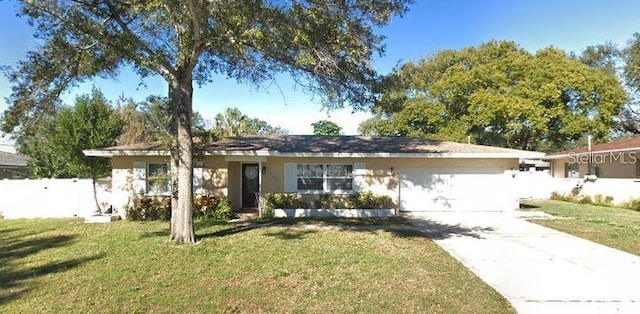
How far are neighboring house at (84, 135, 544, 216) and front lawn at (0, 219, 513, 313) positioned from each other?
458cm

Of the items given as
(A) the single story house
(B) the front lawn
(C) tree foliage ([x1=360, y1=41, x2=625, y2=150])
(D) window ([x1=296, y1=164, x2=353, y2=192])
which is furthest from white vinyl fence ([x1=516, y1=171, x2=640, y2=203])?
(B) the front lawn

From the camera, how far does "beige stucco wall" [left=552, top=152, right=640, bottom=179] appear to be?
65.6ft

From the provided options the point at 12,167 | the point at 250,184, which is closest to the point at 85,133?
the point at 250,184

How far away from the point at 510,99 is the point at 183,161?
83.4 ft

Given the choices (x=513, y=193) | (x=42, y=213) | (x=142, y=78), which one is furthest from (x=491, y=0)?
(x=42, y=213)

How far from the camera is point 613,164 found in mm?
21391

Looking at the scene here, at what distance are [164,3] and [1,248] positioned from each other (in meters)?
7.15

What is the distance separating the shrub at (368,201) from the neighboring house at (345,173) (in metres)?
0.39

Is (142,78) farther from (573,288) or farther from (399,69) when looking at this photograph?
(573,288)

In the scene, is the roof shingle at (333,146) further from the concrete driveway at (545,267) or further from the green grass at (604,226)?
the concrete driveway at (545,267)

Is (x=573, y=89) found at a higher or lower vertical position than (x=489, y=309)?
higher

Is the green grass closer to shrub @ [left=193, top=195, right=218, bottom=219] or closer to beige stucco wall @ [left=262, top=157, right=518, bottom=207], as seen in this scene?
beige stucco wall @ [left=262, top=157, right=518, bottom=207]

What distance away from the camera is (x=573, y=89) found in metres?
27.7

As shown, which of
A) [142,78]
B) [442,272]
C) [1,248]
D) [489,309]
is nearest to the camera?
[489,309]
